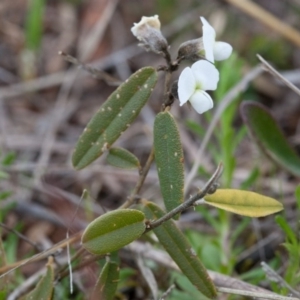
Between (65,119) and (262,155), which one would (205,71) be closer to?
(262,155)

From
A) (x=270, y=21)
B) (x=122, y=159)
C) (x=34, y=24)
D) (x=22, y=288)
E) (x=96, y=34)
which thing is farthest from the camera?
(x=96, y=34)

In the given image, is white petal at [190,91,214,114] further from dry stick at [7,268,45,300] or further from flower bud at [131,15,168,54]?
dry stick at [7,268,45,300]

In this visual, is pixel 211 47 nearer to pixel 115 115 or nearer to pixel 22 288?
pixel 115 115

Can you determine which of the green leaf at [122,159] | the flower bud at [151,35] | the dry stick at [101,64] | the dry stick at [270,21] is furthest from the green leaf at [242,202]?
the dry stick at [101,64]

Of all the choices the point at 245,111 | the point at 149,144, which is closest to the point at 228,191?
the point at 245,111

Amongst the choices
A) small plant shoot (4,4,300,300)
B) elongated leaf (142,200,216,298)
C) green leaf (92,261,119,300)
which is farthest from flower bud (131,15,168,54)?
green leaf (92,261,119,300)

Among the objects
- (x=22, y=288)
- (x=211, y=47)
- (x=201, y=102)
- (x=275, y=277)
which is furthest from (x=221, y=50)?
(x=22, y=288)
